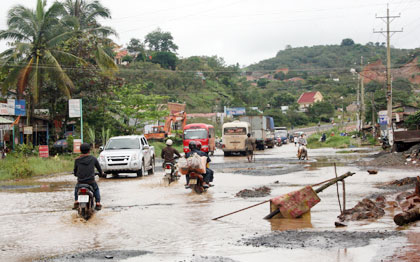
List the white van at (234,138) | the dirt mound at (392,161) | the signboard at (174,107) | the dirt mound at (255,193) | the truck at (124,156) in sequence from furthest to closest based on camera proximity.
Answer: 1. the signboard at (174,107)
2. the white van at (234,138)
3. the dirt mound at (392,161)
4. the truck at (124,156)
5. the dirt mound at (255,193)

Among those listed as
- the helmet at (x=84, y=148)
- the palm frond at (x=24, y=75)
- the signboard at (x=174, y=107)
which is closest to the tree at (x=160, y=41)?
the signboard at (x=174, y=107)

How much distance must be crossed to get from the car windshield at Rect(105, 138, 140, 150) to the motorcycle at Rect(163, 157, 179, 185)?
363 cm

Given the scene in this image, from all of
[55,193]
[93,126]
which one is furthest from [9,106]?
[55,193]

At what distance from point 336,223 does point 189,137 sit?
3413 cm

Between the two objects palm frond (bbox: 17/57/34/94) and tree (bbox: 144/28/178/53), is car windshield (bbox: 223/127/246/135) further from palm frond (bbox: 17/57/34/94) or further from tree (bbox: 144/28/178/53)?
tree (bbox: 144/28/178/53)

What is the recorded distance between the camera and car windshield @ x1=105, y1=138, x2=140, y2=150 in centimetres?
2309

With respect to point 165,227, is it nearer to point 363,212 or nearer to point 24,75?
point 363,212

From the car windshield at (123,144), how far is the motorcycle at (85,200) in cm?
1180

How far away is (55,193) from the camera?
17375 millimetres

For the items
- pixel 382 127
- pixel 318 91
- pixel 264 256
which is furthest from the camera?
pixel 318 91

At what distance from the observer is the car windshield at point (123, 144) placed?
75.8 ft

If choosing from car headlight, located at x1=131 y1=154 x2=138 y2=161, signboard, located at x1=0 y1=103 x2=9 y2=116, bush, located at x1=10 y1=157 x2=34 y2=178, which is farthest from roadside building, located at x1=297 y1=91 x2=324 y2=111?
car headlight, located at x1=131 y1=154 x2=138 y2=161

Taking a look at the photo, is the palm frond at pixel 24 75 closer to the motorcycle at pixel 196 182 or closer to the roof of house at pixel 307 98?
the motorcycle at pixel 196 182

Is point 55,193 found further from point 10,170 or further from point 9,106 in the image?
point 9,106
